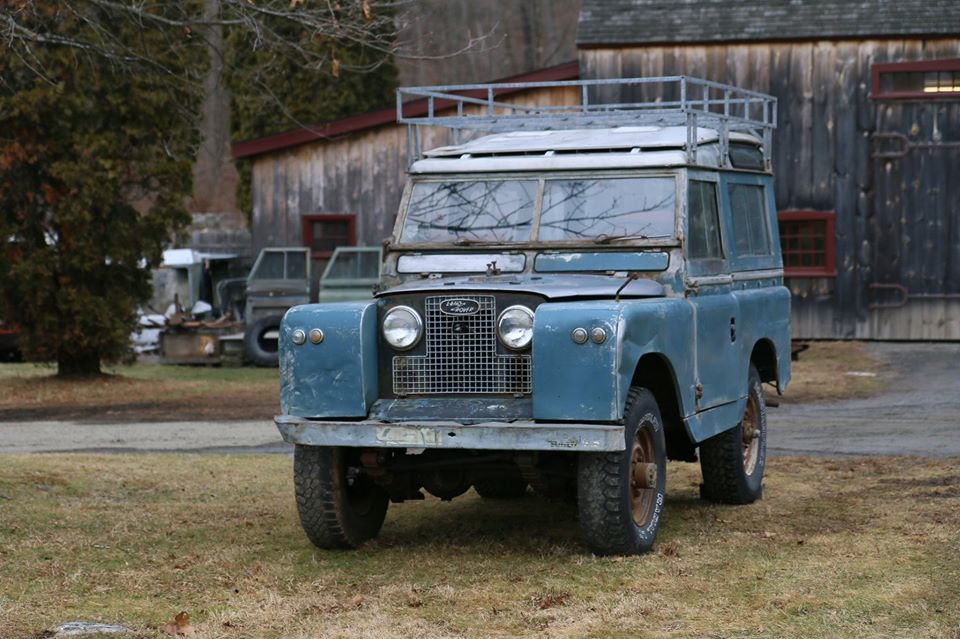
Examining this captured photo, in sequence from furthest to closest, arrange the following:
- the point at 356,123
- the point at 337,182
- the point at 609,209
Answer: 1. the point at 337,182
2. the point at 356,123
3. the point at 609,209

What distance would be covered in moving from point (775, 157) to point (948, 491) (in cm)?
1455

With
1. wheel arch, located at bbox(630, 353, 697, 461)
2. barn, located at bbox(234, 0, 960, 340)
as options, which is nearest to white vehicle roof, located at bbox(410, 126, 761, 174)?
wheel arch, located at bbox(630, 353, 697, 461)

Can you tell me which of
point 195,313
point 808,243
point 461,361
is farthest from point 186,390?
point 461,361

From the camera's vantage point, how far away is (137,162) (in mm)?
21781

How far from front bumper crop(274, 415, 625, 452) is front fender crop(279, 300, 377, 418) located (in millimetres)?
107

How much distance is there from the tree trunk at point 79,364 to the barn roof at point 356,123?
17.7 ft

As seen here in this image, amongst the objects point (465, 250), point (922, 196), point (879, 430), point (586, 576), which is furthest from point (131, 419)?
point (922, 196)

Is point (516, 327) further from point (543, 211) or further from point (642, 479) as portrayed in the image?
point (543, 211)

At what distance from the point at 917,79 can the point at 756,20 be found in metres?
2.60

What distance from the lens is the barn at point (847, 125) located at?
24.1 meters

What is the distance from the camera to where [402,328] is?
855cm

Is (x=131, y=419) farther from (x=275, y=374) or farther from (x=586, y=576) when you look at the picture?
(x=586, y=576)

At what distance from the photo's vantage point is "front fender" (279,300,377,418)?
8398mm

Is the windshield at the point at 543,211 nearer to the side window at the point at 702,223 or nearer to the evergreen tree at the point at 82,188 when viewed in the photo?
the side window at the point at 702,223
